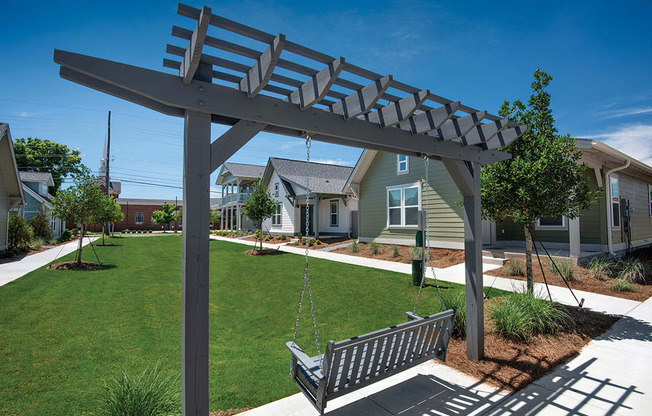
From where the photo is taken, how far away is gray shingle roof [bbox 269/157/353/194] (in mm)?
22033

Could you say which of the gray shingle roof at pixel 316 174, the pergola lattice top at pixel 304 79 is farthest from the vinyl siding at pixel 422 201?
the pergola lattice top at pixel 304 79

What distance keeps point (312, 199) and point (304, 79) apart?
18.9 m

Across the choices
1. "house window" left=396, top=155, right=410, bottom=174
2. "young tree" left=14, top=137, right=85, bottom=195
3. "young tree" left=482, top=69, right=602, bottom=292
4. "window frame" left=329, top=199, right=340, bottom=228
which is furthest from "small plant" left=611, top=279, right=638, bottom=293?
"young tree" left=14, top=137, right=85, bottom=195

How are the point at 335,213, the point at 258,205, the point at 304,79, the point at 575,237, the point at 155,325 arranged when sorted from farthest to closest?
1. the point at 335,213
2. the point at 258,205
3. the point at 575,237
4. the point at 155,325
5. the point at 304,79

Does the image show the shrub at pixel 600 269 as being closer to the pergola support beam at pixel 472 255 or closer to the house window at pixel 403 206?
the house window at pixel 403 206

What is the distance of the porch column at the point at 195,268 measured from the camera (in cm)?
228

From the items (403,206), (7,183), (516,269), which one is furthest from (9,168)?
(516,269)

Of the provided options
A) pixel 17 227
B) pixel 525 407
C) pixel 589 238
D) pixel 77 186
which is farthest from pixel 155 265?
pixel 589 238

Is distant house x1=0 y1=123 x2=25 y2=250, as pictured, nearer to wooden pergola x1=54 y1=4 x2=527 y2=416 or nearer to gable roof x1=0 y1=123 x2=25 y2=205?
gable roof x1=0 y1=123 x2=25 y2=205

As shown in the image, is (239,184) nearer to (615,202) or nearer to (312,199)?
(312,199)

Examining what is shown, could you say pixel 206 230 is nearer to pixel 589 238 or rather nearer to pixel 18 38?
pixel 18 38

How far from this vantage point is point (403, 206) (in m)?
14.6

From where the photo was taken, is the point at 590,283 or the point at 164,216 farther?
the point at 164,216

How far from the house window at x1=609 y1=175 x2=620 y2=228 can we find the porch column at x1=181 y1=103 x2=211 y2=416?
14468 millimetres
